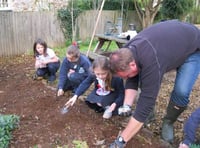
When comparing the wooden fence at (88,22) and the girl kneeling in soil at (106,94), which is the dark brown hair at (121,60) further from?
the wooden fence at (88,22)

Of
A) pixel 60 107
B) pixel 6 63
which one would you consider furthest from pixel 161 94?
pixel 6 63

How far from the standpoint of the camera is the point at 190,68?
2.86 meters

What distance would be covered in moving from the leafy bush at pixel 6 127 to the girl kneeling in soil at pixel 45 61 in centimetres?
203

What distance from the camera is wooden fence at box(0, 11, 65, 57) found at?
8.18 m

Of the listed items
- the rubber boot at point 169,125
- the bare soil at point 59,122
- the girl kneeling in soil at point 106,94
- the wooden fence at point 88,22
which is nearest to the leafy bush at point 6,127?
the bare soil at point 59,122

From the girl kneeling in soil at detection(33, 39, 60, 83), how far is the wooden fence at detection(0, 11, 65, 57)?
3239 mm

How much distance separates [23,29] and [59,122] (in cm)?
577

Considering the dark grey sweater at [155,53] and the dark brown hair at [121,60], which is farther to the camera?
the dark grey sweater at [155,53]

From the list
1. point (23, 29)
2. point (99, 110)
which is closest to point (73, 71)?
point (99, 110)

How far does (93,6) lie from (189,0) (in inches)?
165

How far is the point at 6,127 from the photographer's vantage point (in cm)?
301

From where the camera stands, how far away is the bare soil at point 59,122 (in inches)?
120

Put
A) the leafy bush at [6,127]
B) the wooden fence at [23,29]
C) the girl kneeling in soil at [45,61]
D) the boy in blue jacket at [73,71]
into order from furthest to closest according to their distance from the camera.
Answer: the wooden fence at [23,29] → the girl kneeling in soil at [45,61] → the boy in blue jacket at [73,71] → the leafy bush at [6,127]

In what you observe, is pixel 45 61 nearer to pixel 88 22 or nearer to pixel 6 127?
pixel 6 127
